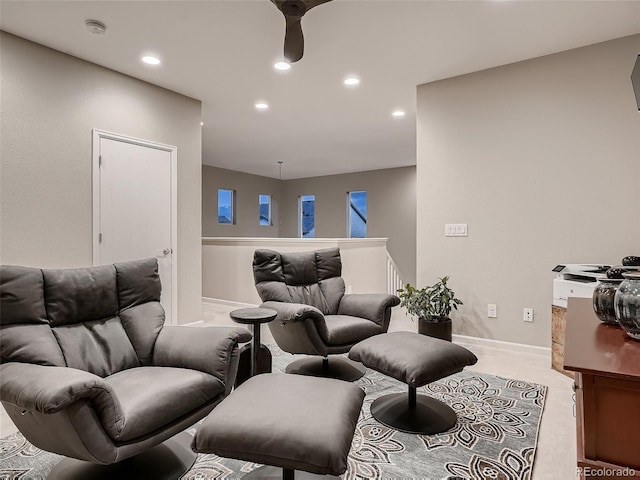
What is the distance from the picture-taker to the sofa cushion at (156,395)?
1.49 m

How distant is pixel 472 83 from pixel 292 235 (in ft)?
24.1

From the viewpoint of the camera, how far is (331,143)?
6.74 meters

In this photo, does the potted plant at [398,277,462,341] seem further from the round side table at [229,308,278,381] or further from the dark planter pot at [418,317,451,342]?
the round side table at [229,308,278,381]

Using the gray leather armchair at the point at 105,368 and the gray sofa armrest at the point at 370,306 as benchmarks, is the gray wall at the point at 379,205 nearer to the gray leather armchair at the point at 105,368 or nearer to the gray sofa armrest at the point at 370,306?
the gray sofa armrest at the point at 370,306

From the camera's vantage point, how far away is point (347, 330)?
2.75m

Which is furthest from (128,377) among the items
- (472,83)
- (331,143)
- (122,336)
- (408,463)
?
(331,143)

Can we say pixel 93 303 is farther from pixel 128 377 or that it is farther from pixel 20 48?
pixel 20 48

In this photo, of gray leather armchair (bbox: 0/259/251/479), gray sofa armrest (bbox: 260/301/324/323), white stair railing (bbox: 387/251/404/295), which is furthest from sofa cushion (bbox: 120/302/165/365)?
white stair railing (bbox: 387/251/404/295)

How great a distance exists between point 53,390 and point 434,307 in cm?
316

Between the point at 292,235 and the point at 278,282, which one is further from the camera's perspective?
the point at 292,235

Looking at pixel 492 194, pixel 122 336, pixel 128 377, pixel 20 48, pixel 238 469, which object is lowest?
pixel 238 469

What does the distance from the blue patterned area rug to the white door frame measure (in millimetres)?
1897

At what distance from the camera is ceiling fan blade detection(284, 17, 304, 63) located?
2085 mm
